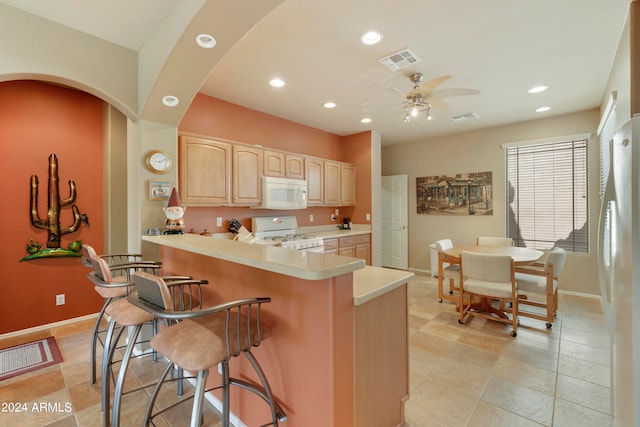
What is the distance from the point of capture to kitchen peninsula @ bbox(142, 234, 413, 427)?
1229 mm

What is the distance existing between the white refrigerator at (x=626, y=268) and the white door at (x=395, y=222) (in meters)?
4.62

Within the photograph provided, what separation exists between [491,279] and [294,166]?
298 cm

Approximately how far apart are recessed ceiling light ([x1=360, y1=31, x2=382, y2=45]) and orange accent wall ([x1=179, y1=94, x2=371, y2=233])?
2179 millimetres

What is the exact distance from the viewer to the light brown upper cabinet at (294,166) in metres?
4.22

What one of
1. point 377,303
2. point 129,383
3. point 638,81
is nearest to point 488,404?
point 377,303

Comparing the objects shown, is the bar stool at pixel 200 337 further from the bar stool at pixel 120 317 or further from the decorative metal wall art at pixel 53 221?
the decorative metal wall art at pixel 53 221

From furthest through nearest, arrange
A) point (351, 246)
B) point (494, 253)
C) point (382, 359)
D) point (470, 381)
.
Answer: point (351, 246) < point (494, 253) < point (470, 381) < point (382, 359)

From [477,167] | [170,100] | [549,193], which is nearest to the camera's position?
[170,100]

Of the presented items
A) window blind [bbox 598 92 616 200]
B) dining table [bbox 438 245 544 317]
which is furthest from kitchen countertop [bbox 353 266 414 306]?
A: window blind [bbox 598 92 616 200]

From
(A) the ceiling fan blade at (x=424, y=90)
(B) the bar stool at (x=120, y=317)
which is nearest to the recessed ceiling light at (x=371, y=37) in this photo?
(A) the ceiling fan blade at (x=424, y=90)

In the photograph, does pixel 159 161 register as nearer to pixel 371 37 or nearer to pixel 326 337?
pixel 371 37

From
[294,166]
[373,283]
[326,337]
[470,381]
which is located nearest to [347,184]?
[294,166]

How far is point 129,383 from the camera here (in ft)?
7.10

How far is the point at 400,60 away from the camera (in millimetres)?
2670
